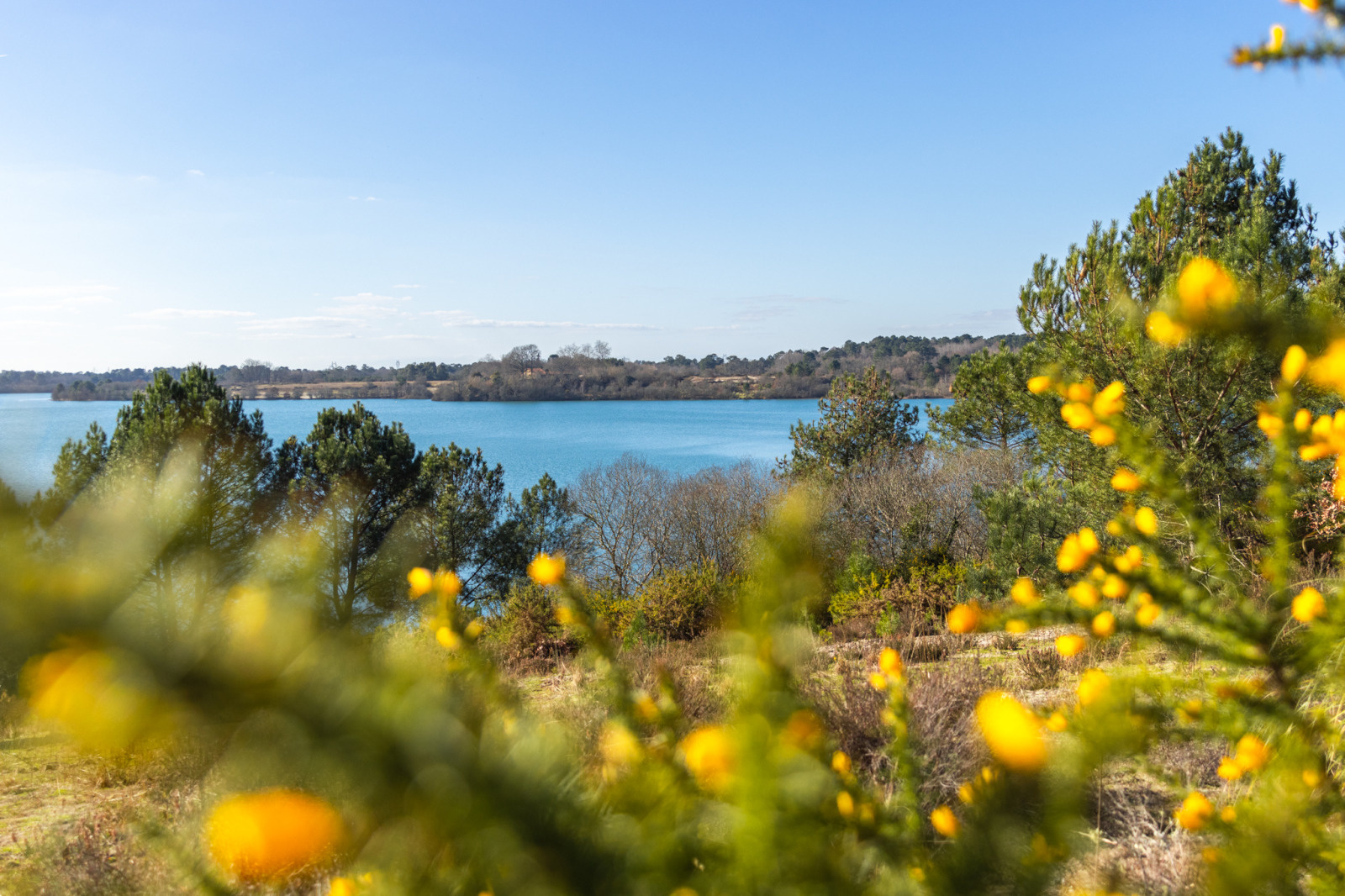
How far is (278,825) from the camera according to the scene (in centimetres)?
44

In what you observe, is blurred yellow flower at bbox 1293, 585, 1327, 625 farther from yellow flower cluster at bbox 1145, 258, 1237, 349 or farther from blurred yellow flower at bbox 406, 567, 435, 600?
blurred yellow flower at bbox 406, 567, 435, 600

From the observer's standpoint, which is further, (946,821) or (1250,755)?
(1250,755)

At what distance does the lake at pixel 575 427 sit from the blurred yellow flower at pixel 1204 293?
23.4 meters

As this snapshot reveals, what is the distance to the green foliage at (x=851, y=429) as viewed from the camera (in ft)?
96.5

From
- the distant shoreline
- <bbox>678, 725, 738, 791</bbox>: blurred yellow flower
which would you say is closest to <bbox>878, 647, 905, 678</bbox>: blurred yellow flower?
<bbox>678, 725, 738, 791</bbox>: blurred yellow flower

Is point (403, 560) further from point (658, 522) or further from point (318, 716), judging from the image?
point (658, 522)

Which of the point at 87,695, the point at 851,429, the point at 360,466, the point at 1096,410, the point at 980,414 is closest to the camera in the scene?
the point at 87,695

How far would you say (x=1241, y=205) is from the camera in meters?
9.75

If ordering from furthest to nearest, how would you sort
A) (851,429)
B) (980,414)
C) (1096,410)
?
1. (851,429)
2. (980,414)
3. (1096,410)

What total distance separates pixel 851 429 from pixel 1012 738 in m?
30.3

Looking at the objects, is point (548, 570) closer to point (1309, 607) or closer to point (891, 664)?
point (891, 664)

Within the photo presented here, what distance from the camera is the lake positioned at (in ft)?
159

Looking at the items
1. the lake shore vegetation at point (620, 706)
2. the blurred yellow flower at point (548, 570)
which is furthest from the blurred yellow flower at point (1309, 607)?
the blurred yellow flower at point (548, 570)

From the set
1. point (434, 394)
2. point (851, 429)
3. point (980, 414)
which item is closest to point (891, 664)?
point (980, 414)
